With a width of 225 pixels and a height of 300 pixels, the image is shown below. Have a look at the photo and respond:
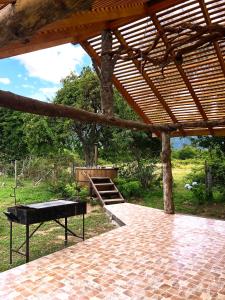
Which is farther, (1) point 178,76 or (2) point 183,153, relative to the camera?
(2) point 183,153

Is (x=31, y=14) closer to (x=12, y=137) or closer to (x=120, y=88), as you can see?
(x=120, y=88)

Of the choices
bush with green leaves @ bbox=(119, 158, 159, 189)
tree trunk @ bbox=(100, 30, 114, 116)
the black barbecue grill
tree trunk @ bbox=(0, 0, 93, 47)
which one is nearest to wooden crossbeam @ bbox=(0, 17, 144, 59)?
tree trunk @ bbox=(100, 30, 114, 116)

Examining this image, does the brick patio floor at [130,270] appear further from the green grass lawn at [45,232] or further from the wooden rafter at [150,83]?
the wooden rafter at [150,83]

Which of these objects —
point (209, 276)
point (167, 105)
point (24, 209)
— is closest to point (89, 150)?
point (167, 105)

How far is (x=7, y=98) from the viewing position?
3.34 m

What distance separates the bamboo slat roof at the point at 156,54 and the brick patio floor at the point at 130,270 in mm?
3174

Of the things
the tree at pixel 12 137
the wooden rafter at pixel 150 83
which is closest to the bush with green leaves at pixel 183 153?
the tree at pixel 12 137

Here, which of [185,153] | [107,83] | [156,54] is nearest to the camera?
[107,83]

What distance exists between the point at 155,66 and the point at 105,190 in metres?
5.18

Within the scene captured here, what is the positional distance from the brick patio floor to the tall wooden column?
6.63 ft

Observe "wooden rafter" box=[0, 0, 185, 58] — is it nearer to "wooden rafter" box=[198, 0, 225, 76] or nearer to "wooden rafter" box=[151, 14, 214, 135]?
"wooden rafter" box=[151, 14, 214, 135]

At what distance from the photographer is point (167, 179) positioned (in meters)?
8.65

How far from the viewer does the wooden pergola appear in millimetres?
4764

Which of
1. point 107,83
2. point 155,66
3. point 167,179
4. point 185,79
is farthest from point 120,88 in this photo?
point 167,179
